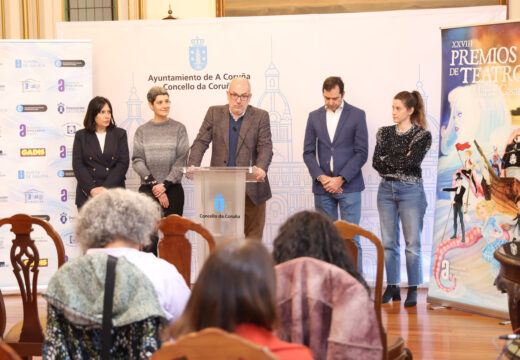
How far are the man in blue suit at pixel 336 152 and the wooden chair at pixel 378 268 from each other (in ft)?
9.04

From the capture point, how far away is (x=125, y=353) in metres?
2.12

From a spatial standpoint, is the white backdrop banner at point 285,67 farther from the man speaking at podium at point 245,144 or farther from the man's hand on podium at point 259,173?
the man's hand on podium at point 259,173

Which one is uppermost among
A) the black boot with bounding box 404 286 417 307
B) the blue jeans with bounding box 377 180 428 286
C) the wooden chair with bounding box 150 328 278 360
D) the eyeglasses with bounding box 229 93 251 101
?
the eyeglasses with bounding box 229 93 251 101

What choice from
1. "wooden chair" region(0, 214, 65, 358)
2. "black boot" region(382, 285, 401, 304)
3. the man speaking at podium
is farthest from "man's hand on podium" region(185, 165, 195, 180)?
"black boot" region(382, 285, 401, 304)

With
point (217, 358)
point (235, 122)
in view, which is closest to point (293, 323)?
point (217, 358)

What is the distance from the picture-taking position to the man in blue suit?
19.4ft

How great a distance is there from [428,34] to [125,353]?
16.3ft

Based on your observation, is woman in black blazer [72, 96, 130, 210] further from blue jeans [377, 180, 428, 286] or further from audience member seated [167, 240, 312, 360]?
audience member seated [167, 240, 312, 360]

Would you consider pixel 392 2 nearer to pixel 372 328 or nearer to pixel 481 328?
pixel 481 328

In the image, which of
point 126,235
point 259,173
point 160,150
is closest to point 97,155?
point 160,150

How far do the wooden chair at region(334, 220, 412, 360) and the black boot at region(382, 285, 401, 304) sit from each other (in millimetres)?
2540

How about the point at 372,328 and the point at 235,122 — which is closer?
the point at 372,328

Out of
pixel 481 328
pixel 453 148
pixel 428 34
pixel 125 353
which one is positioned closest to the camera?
pixel 125 353

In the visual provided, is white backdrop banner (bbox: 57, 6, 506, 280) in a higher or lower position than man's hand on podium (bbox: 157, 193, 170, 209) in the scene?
higher
